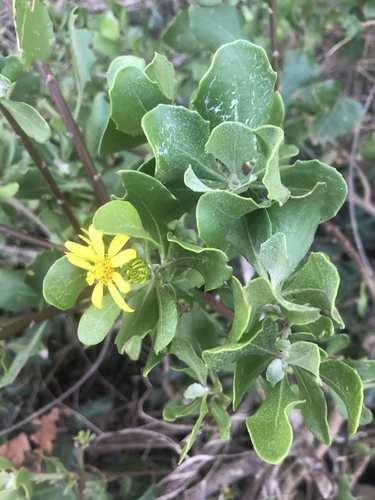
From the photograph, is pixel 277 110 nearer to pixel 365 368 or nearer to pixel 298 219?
pixel 298 219

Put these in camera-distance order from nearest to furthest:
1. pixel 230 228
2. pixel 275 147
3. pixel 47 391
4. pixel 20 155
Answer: pixel 275 147
pixel 230 228
pixel 20 155
pixel 47 391

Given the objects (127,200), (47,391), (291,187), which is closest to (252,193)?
(291,187)

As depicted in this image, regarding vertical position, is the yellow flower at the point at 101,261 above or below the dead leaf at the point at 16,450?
above

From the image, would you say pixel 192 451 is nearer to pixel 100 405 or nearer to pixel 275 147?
pixel 100 405

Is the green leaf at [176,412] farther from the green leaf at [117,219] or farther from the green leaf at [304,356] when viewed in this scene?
the green leaf at [117,219]

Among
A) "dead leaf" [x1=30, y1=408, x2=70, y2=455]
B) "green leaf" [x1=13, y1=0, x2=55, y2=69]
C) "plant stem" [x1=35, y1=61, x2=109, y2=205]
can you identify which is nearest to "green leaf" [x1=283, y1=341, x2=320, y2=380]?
"plant stem" [x1=35, y1=61, x2=109, y2=205]

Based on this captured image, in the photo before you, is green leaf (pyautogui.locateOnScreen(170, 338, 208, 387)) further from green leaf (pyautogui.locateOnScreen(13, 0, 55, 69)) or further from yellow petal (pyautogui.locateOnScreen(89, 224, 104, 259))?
green leaf (pyautogui.locateOnScreen(13, 0, 55, 69))

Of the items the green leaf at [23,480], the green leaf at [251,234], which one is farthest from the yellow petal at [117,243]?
the green leaf at [23,480]
